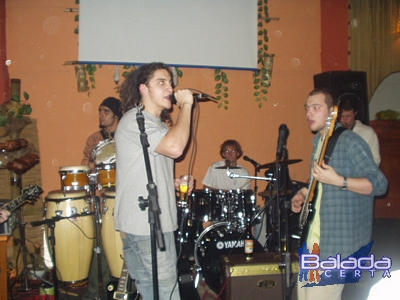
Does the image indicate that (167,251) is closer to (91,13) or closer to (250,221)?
(250,221)

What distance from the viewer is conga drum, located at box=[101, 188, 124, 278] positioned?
13.6 feet

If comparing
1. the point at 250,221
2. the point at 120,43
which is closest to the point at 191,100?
the point at 250,221

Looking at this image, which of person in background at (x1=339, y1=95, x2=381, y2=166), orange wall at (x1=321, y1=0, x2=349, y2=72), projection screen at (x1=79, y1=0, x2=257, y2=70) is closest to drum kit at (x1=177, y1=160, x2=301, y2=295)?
person in background at (x1=339, y1=95, x2=381, y2=166)

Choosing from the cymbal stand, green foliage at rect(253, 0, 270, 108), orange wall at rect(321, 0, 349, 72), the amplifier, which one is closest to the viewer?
the amplifier

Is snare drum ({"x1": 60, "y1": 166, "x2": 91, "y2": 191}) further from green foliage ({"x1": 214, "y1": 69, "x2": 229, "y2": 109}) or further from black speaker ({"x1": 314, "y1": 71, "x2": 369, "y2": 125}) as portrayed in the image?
black speaker ({"x1": 314, "y1": 71, "x2": 369, "y2": 125})

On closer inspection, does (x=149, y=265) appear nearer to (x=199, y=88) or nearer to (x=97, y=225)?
(x=97, y=225)

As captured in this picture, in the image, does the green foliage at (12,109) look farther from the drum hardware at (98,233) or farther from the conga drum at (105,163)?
the drum hardware at (98,233)

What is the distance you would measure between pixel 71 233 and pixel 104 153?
3.09ft

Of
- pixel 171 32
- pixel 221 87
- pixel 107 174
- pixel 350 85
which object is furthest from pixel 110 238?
pixel 350 85

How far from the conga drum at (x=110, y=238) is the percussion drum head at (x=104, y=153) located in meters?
0.33

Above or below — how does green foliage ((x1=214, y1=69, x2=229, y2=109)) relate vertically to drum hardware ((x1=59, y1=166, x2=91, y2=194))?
above

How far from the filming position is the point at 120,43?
5520mm

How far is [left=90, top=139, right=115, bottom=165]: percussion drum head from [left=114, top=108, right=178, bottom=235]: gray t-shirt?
210 cm

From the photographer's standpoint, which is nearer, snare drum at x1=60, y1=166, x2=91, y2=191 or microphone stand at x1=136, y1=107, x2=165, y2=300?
microphone stand at x1=136, y1=107, x2=165, y2=300
